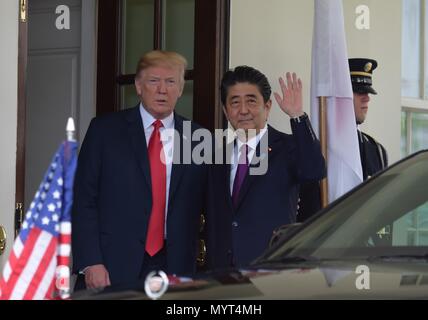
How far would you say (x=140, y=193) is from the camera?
5.18 meters

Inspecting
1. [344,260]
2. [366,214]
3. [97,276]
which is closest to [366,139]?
[97,276]

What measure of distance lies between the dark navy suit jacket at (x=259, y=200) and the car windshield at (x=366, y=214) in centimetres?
137

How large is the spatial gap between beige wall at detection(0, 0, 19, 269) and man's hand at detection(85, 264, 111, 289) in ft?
2.22

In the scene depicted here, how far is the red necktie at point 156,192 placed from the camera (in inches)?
204

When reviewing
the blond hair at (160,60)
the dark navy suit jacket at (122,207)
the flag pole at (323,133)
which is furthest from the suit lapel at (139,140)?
the flag pole at (323,133)

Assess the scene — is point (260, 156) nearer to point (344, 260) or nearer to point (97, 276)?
point (97, 276)

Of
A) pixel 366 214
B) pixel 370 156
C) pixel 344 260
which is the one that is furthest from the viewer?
pixel 370 156

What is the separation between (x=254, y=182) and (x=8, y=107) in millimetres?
1273

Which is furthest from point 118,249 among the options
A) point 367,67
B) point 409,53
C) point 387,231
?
point 409,53

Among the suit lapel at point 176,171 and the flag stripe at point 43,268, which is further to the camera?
the suit lapel at point 176,171

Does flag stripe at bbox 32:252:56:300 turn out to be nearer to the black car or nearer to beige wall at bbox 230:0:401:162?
the black car

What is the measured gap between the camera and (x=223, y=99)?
5.48 metres

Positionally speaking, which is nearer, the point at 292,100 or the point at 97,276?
the point at 97,276

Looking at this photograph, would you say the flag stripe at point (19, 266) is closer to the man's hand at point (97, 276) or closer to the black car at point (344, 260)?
the black car at point (344, 260)
